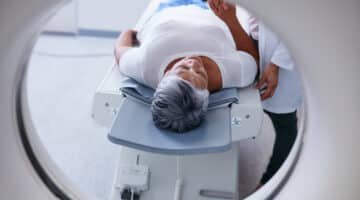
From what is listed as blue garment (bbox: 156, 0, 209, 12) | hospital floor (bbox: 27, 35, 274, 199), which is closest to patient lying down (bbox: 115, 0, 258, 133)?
blue garment (bbox: 156, 0, 209, 12)

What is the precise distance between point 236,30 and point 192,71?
12.0 inches

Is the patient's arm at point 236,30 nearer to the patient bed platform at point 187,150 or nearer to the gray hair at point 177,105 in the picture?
the patient bed platform at point 187,150

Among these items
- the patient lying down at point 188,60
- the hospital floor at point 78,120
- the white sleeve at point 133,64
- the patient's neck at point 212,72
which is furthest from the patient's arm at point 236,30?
the hospital floor at point 78,120

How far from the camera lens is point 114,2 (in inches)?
109

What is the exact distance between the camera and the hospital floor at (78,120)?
1683 mm

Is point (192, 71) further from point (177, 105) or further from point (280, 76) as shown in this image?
point (280, 76)

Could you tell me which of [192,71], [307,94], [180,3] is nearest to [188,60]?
[192,71]

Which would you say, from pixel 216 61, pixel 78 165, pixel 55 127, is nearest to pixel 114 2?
pixel 55 127

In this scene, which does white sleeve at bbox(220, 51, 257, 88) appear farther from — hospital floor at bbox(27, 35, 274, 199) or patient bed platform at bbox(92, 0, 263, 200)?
hospital floor at bbox(27, 35, 274, 199)

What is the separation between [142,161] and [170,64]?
0.33 m

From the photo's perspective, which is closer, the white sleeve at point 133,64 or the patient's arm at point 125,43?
the white sleeve at point 133,64

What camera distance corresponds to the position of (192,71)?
1.31 meters

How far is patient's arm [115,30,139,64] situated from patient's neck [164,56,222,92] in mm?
201

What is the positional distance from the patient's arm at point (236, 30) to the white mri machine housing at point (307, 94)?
2.29 ft
